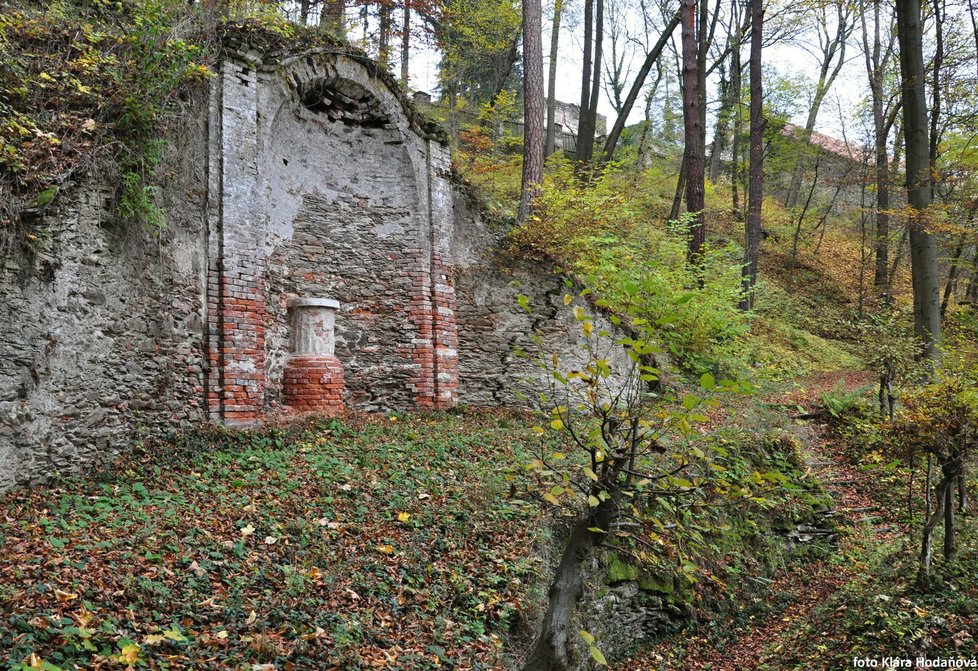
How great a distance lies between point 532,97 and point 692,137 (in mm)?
4129

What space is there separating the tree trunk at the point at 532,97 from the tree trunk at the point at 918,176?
658 centimetres

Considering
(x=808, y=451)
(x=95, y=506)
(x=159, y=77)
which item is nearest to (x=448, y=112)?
(x=159, y=77)

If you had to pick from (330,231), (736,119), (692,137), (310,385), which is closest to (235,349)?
(310,385)

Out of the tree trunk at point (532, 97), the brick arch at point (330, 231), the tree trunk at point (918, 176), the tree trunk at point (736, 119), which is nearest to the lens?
the brick arch at point (330, 231)

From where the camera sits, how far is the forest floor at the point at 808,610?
545 centimetres

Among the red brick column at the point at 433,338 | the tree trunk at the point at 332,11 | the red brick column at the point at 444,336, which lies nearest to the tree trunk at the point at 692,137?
the red brick column at the point at 444,336

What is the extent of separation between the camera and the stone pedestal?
9156 millimetres

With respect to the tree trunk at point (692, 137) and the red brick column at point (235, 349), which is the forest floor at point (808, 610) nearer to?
the red brick column at point (235, 349)

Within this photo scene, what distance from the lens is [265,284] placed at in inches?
354

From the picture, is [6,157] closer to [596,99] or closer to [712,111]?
[596,99]

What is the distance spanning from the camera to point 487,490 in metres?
7.13

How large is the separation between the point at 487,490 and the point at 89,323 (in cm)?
491

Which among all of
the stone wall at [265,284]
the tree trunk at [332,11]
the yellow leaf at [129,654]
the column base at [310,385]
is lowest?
the yellow leaf at [129,654]

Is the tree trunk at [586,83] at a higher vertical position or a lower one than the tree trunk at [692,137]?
higher
